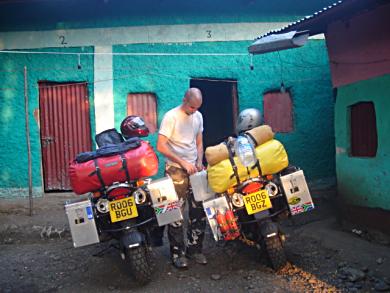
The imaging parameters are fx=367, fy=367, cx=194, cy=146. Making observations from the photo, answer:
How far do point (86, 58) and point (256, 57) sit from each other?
3241 millimetres

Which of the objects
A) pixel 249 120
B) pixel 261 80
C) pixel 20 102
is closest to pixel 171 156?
pixel 249 120

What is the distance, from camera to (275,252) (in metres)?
3.57

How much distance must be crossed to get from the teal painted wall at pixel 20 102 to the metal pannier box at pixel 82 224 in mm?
3909

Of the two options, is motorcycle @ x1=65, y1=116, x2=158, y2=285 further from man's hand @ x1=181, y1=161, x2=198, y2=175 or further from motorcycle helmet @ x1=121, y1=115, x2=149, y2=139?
motorcycle helmet @ x1=121, y1=115, x2=149, y2=139

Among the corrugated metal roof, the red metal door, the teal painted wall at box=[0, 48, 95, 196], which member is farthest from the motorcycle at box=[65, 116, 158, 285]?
the teal painted wall at box=[0, 48, 95, 196]

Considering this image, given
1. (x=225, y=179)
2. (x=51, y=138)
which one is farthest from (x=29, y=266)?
(x=51, y=138)

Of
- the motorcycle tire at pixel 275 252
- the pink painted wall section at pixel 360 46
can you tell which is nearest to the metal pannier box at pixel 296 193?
the motorcycle tire at pixel 275 252

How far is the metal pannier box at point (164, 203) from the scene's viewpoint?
3594 mm

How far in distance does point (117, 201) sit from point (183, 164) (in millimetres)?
783

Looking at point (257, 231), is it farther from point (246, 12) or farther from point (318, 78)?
point (246, 12)

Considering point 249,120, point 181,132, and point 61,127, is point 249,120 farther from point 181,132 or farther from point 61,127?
point 61,127

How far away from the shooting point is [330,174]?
7.19 m

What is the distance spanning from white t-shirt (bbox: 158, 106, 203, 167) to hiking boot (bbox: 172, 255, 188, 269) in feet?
3.28

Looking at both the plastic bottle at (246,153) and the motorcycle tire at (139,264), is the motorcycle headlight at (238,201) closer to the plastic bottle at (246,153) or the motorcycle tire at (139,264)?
the plastic bottle at (246,153)
